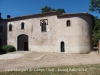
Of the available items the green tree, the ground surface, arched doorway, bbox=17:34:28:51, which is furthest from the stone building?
the ground surface

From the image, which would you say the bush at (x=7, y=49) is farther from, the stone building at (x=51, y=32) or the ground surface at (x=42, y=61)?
the ground surface at (x=42, y=61)

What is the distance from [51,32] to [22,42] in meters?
6.53

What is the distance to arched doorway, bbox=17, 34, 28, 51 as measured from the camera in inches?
1061

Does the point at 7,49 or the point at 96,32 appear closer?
the point at 96,32

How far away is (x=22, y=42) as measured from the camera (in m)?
27.3

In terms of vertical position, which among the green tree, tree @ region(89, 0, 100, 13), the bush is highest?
tree @ region(89, 0, 100, 13)

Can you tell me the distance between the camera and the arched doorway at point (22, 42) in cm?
2695

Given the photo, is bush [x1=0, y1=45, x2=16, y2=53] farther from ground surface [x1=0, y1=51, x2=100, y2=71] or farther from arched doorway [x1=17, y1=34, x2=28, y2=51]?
ground surface [x1=0, y1=51, x2=100, y2=71]

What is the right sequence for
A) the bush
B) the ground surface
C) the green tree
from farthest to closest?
the bush < the green tree < the ground surface

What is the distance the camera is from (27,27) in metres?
26.5

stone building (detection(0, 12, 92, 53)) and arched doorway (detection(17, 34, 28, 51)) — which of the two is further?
arched doorway (detection(17, 34, 28, 51))

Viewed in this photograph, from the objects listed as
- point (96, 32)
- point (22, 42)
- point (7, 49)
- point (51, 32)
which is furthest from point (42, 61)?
point (7, 49)

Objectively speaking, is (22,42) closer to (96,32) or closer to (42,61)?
(42,61)

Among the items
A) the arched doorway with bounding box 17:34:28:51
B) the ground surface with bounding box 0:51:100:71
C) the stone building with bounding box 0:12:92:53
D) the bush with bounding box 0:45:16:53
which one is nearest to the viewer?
the ground surface with bounding box 0:51:100:71
